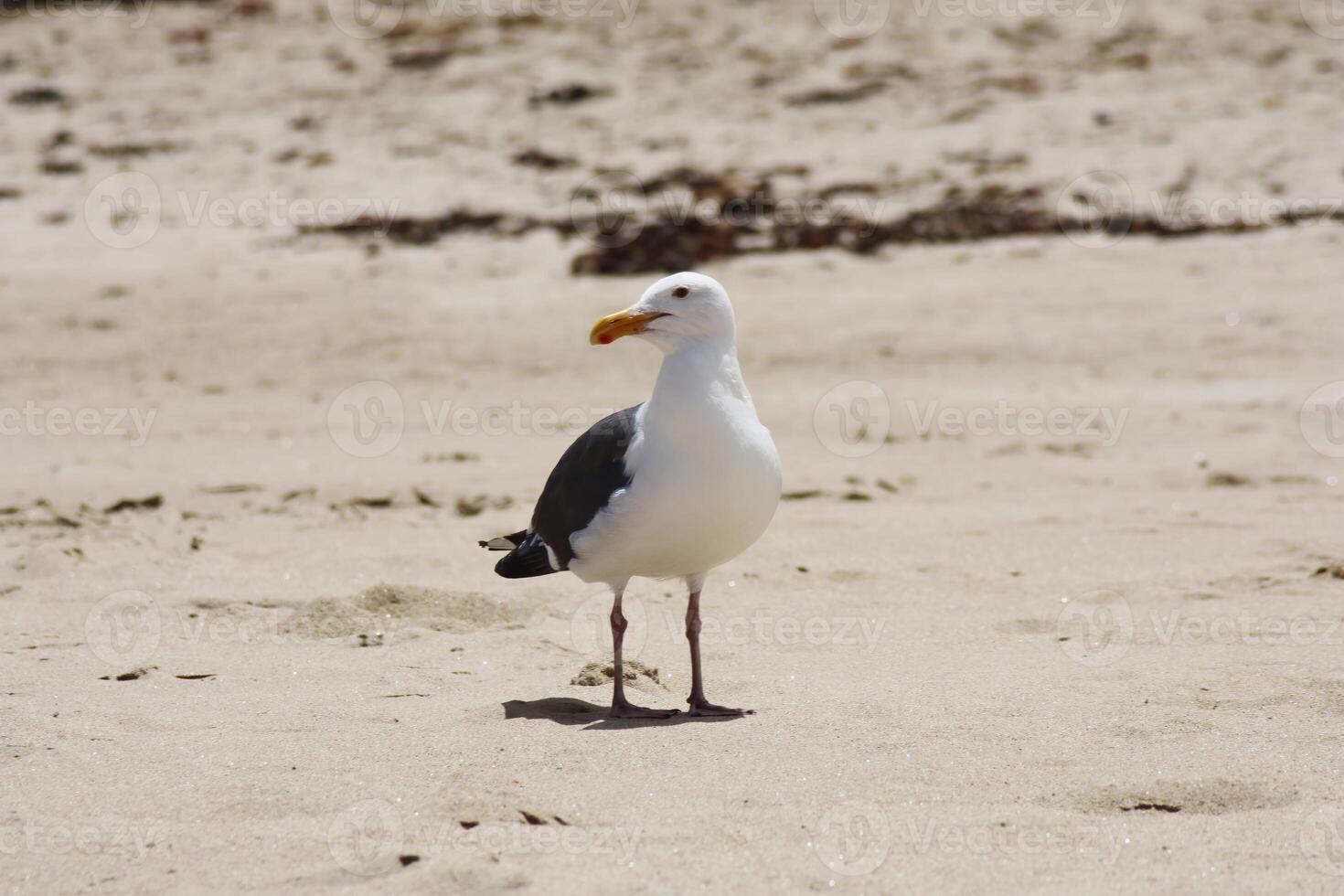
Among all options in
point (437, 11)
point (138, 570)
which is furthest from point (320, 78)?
point (138, 570)

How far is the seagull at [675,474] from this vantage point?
4.61 m

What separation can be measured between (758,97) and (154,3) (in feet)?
23.8

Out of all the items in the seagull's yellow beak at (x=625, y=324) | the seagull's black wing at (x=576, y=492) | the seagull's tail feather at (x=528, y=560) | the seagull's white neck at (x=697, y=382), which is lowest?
the seagull's tail feather at (x=528, y=560)

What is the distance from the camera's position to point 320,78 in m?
14.3

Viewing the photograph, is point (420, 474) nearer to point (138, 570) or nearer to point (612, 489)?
point (138, 570)

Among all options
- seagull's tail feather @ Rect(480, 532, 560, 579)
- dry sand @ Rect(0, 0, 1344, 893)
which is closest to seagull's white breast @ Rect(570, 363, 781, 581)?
seagull's tail feather @ Rect(480, 532, 560, 579)

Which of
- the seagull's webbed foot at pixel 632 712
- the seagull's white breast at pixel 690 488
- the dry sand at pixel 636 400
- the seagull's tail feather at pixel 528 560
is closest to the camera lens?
the dry sand at pixel 636 400

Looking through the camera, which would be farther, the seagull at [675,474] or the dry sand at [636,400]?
the seagull at [675,474]

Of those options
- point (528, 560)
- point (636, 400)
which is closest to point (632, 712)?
point (528, 560)

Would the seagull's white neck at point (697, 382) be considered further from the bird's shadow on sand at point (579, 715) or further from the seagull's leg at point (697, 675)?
the bird's shadow on sand at point (579, 715)

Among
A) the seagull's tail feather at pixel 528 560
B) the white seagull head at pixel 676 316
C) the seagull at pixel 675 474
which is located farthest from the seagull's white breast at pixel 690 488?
the seagull's tail feather at pixel 528 560

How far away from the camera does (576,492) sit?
492cm

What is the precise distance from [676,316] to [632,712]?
4.08 feet

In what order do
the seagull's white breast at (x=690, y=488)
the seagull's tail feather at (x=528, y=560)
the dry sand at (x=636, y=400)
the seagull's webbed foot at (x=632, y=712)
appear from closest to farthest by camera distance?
the dry sand at (x=636, y=400), the seagull's white breast at (x=690, y=488), the seagull's webbed foot at (x=632, y=712), the seagull's tail feather at (x=528, y=560)
